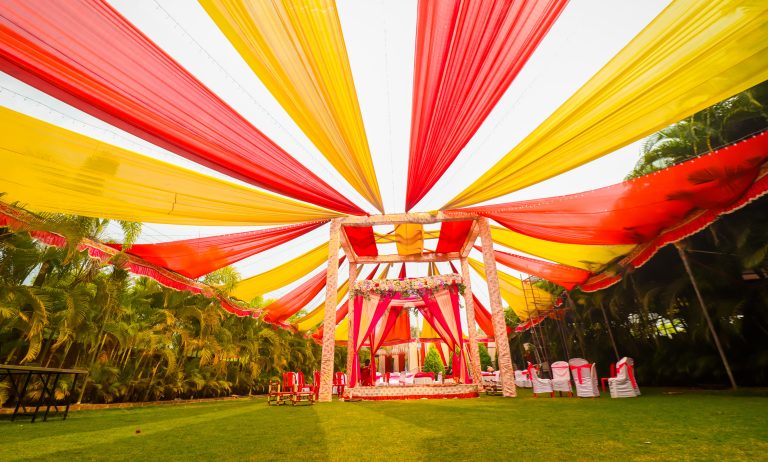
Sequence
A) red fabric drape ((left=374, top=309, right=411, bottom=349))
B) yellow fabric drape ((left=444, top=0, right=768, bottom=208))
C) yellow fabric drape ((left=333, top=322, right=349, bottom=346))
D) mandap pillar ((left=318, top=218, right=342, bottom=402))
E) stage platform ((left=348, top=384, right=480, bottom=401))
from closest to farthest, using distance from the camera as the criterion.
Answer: yellow fabric drape ((left=444, top=0, right=768, bottom=208)), mandap pillar ((left=318, top=218, right=342, bottom=402)), stage platform ((left=348, top=384, right=480, bottom=401)), yellow fabric drape ((left=333, top=322, right=349, bottom=346)), red fabric drape ((left=374, top=309, right=411, bottom=349))

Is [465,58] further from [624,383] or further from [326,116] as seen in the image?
[624,383]

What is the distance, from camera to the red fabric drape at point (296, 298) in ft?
35.7

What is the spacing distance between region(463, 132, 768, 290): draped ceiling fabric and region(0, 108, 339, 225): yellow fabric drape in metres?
5.20

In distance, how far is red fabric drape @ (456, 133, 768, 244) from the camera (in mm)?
4688

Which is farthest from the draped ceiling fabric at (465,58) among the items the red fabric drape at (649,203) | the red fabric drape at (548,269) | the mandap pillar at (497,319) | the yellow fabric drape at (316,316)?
the yellow fabric drape at (316,316)

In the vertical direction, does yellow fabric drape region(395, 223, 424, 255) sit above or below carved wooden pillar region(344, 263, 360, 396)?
above

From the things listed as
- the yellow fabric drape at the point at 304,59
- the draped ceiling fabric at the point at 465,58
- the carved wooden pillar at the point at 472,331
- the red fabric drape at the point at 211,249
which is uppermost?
the draped ceiling fabric at the point at 465,58

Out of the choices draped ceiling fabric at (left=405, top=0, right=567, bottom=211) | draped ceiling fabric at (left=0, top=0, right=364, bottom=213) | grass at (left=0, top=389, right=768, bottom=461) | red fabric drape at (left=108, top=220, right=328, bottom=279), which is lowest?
grass at (left=0, top=389, right=768, bottom=461)

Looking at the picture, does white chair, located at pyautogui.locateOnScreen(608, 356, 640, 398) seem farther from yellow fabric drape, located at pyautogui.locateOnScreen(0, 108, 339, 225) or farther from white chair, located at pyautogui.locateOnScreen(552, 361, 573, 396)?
yellow fabric drape, located at pyautogui.locateOnScreen(0, 108, 339, 225)

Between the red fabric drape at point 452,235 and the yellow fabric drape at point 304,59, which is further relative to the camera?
the red fabric drape at point 452,235

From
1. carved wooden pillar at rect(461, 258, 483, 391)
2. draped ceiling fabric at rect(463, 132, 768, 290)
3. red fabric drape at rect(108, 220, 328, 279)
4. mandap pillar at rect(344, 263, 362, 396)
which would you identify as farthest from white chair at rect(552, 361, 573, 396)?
red fabric drape at rect(108, 220, 328, 279)

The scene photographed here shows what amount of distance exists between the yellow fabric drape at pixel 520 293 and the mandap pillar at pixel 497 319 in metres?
2.96

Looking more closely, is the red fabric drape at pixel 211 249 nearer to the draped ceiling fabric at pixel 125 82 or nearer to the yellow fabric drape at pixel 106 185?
the yellow fabric drape at pixel 106 185

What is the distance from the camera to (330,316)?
Result: 27.6ft
